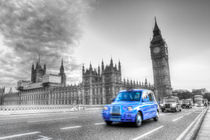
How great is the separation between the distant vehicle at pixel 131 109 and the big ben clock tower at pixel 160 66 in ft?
297

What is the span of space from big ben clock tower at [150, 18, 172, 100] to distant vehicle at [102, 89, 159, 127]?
90.5 m

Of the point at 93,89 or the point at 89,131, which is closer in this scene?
the point at 89,131

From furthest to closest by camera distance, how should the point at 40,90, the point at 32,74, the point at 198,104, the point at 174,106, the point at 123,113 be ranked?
the point at 32,74, the point at 40,90, the point at 198,104, the point at 174,106, the point at 123,113

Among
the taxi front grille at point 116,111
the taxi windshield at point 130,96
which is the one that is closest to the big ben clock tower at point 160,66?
the taxi windshield at point 130,96

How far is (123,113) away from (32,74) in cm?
17393

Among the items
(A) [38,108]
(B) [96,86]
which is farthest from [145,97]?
(B) [96,86]

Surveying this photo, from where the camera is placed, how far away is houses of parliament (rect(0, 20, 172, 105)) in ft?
221

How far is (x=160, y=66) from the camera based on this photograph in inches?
4087

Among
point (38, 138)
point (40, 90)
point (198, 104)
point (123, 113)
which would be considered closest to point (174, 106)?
point (123, 113)

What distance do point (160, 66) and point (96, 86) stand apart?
55039 millimetres

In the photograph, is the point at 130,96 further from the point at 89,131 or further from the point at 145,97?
the point at 89,131

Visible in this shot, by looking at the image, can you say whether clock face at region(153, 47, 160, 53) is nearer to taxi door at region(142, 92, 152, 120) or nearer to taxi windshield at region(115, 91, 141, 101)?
taxi door at region(142, 92, 152, 120)

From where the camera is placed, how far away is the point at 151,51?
112062mm

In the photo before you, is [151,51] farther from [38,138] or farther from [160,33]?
[38,138]
